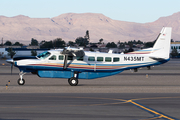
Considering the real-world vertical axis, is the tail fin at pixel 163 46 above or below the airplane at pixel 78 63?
above

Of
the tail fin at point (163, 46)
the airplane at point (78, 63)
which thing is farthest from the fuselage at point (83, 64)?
the tail fin at point (163, 46)

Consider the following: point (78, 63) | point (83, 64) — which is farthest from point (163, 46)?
point (78, 63)

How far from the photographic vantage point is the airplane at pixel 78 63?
2444 cm

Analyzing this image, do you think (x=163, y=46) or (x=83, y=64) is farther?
(x=163, y=46)

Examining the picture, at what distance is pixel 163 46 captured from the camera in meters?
26.3

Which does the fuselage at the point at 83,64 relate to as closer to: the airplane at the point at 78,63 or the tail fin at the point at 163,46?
the airplane at the point at 78,63

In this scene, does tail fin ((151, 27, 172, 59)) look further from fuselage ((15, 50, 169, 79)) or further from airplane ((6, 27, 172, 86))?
fuselage ((15, 50, 169, 79))

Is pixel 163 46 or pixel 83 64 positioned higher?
pixel 163 46

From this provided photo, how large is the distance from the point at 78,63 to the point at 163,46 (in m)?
7.82

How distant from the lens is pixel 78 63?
24.9 meters

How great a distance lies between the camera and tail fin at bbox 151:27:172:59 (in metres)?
26.2

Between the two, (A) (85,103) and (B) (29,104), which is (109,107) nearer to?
(A) (85,103)

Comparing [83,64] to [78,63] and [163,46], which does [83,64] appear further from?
[163,46]

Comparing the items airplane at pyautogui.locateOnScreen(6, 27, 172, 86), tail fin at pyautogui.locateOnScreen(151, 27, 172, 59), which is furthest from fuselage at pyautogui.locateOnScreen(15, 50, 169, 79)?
tail fin at pyautogui.locateOnScreen(151, 27, 172, 59)
